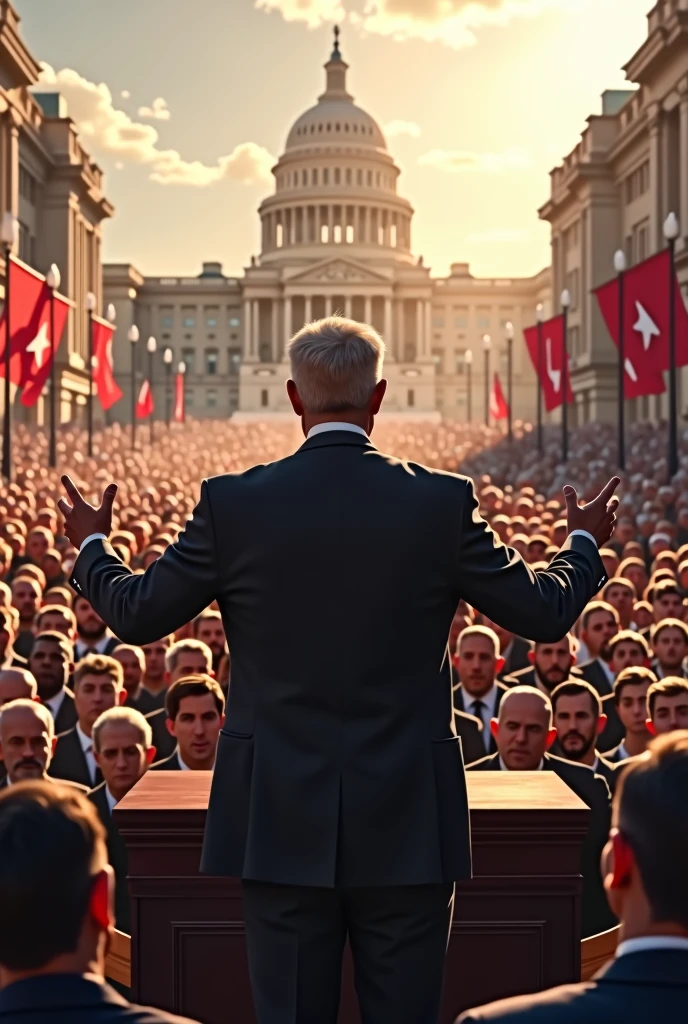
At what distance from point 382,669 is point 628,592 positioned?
10.2m

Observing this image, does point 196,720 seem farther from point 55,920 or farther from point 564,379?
point 564,379

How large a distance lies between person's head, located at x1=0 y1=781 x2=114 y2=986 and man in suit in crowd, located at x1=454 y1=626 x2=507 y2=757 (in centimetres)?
752

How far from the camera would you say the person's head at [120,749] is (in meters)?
7.79

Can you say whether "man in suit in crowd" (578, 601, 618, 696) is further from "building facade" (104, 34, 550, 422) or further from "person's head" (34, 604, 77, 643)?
"building facade" (104, 34, 550, 422)

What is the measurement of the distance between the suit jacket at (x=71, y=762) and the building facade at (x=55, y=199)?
57472 millimetres

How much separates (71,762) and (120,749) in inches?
52.5

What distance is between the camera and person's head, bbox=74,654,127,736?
357 inches

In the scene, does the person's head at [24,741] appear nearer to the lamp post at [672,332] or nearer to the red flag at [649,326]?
the lamp post at [672,332]

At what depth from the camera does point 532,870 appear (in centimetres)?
474

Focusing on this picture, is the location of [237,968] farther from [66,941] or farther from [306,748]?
[66,941]

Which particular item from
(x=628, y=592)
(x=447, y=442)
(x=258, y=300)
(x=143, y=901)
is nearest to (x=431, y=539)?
(x=143, y=901)

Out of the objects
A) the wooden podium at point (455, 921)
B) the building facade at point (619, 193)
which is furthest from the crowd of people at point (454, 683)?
the building facade at point (619, 193)

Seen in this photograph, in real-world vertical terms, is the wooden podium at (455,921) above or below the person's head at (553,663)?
below

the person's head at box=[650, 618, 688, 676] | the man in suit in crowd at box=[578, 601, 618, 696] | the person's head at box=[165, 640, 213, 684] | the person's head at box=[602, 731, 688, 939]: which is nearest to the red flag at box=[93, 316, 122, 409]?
the man in suit in crowd at box=[578, 601, 618, 696]
